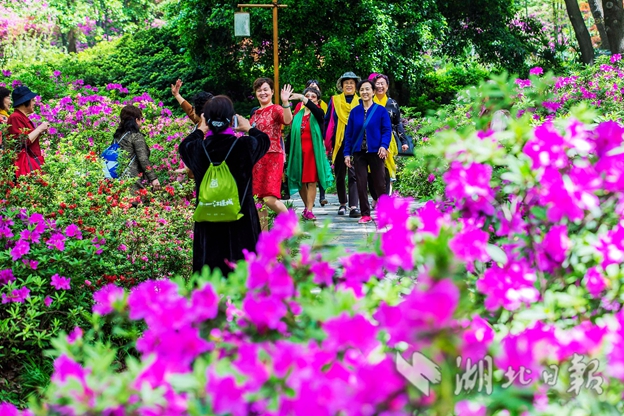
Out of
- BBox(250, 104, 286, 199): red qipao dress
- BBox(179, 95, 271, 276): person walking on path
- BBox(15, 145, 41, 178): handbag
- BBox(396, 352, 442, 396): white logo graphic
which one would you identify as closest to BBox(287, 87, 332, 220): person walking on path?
BBox(250, 104, 286, 199): red qipao dress

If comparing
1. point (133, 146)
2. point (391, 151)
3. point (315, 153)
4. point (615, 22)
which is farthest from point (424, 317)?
point (615, 22)

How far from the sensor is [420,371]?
6.24 ft

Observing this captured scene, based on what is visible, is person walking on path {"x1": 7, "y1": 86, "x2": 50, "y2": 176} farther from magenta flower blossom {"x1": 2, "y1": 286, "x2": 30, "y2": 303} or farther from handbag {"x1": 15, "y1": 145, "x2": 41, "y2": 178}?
magenta flower blossom {"x1": 2, "y1": 286, "x2": 30, "y2": 303}

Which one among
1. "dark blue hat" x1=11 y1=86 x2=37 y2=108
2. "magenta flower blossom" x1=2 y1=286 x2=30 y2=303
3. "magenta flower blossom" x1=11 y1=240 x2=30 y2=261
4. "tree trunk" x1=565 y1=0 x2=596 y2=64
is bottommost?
"magenta flower blossom" x1=2 y1=286 x2=30 y2=303

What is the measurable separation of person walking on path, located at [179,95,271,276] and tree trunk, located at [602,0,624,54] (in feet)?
49.5

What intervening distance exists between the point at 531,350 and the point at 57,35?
47638mm

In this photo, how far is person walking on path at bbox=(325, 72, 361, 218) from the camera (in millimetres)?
9648

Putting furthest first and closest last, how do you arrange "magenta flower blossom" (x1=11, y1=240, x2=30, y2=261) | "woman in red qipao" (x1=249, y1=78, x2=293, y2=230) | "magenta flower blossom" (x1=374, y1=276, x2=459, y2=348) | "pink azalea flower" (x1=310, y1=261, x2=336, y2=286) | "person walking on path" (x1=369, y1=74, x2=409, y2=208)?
"person walking on path" (x1=369, y1=74, x2=409, y2=208), "woman in red qipao" (x1=249, y1=78, x2=293, y2=230), "magenta flower blossom" (x1=11, y1=240, x2=30, y2=261), "pink azalea flower" (x1=310, y1=261, x2=336, y2=286), "magenta flower blossom" (x1=374, y1=276, x2=459, y2=348)

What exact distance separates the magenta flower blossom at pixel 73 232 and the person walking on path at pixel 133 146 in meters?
2.65

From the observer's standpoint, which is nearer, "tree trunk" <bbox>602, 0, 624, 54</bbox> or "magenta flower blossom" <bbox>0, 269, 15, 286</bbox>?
"magenta flower blossom" <bbox>0, 269, 15, 286</bbox>

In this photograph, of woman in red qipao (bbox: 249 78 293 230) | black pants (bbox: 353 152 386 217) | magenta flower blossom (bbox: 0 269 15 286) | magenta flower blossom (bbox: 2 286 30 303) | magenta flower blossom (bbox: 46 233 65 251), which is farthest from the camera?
black pants (bbox: 353 152 386 217)

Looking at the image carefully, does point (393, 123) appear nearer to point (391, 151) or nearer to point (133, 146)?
point (391, 151)

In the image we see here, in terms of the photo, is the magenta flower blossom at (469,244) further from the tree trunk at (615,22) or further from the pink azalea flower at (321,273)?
the tree trunk at (615,22)

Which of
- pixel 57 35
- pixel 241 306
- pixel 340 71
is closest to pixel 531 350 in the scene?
pixel 241 306
